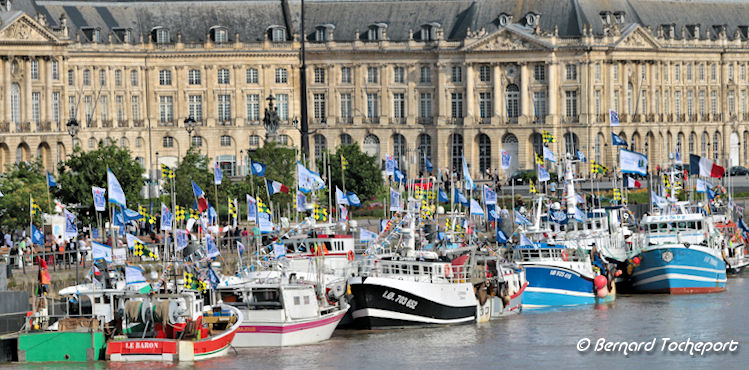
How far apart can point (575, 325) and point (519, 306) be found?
17.5ft

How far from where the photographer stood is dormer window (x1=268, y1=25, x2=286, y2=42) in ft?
586

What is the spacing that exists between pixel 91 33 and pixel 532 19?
36675 millimetres

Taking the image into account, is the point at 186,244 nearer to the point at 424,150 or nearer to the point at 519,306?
the point at 519,306

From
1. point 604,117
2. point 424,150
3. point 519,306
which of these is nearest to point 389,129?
point 424,150

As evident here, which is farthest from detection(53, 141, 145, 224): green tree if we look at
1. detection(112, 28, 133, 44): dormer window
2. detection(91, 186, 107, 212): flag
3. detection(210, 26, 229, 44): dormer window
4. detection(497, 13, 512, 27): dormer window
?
detection(497, 13, 512, 27): dormer window

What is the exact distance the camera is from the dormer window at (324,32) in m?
181

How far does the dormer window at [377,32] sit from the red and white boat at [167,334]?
337 ft

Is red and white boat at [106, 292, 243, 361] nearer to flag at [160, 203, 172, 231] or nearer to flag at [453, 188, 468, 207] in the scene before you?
flag at [160, 203, 172, 231]

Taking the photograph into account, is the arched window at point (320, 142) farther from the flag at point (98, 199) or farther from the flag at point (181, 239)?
the flag at point (181, 239)

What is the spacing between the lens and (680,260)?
4077 inches

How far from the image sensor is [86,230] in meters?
113

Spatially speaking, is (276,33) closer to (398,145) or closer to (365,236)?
(398,145)

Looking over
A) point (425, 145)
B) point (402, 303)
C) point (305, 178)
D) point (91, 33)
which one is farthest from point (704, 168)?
point (91, 33)

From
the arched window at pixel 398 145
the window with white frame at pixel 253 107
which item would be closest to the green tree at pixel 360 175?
the window with white frame at pixel 253 107
